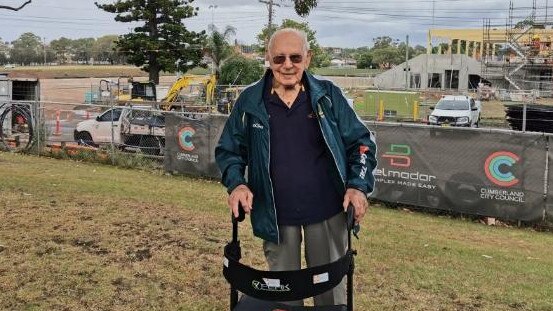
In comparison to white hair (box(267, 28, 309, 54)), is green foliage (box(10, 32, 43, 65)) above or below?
above

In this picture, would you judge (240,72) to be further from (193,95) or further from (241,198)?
(241,198)

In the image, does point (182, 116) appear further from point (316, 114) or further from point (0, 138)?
point (316, 114)

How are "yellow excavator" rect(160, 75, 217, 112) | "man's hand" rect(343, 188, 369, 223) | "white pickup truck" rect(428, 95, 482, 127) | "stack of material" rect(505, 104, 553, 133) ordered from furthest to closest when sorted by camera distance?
1. "white pickup truck" rect(428, 95, 482, 127)
2. "yellow excavator" rect(160, 75, 217, 112)
3. "stack of material" rect(505, 104, 553, 133)
4. "man's hand" rect(343, 188, 369, 223)

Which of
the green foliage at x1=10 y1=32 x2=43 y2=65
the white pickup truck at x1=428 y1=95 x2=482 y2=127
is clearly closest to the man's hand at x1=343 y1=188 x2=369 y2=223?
the white pickup truck at x1=428 y1=95 x2=482 y2=127

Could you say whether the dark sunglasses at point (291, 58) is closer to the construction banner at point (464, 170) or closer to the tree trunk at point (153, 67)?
the construction banner at point (464, 170)

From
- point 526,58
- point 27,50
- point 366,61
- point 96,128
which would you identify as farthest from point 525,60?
point 27,50

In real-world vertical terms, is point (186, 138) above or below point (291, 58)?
below

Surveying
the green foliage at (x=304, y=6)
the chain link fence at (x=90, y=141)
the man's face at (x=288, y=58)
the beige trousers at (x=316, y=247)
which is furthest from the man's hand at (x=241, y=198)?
the chain link fence at (x=90, y=141)

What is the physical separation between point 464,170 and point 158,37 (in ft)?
129

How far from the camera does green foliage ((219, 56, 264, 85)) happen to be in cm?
4650

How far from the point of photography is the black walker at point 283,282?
273 centimetres

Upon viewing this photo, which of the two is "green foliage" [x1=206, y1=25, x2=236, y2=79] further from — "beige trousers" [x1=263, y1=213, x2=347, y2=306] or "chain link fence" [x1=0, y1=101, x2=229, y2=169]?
"beige trousers" [x1=263, y1=213, x2=347, y2=306]

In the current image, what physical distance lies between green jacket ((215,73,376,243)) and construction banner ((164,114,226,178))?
906cm

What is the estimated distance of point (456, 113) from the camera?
2631 centimetres
